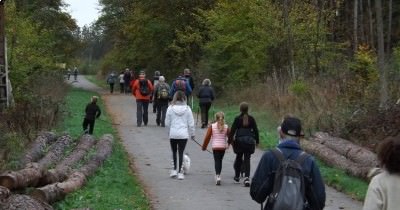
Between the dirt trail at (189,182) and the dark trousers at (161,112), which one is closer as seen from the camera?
the dirt trail at (189,182)

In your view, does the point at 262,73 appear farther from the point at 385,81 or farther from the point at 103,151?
the point at 103,151

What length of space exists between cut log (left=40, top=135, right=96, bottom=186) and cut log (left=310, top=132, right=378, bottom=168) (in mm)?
5708

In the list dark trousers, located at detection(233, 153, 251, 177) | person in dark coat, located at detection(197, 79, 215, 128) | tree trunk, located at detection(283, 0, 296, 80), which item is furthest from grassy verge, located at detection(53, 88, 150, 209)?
tree trunk, located at detection(283, 0, 296, 80)

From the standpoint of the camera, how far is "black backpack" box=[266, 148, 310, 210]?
19.7 ft

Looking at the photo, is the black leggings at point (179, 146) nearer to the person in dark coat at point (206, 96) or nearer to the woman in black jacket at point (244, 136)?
the woman in black jacket at point (244, 136)

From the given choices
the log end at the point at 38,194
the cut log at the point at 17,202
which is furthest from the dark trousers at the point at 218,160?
the cut log at the point at 17,202

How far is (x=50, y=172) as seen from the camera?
1131 cm

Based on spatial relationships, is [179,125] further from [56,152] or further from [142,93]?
[142,93]

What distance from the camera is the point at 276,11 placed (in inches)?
1138

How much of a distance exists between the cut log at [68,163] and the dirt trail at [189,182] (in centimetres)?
120

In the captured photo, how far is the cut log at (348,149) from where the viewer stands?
1456cm

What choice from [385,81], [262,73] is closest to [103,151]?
[385,81]

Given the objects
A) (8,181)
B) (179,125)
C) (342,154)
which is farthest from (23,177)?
(342,154)

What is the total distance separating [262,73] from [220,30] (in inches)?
169
